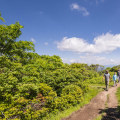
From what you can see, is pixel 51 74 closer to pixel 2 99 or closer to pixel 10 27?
pixel 2 99

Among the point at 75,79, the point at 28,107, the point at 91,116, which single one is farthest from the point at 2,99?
the point at 75,79

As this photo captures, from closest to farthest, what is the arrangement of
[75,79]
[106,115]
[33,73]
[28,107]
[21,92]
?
[106,115] → [28,107] → [21,92] → [33,73] → [75,79]

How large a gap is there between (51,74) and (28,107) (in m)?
3.45

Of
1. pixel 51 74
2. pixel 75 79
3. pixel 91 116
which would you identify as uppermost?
pixel 51 74

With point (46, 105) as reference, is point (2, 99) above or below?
above

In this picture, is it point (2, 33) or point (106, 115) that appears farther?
point (2, 33)

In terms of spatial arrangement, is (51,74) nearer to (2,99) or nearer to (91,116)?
(2,99)

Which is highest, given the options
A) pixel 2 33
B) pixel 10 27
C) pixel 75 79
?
pixel 10 27

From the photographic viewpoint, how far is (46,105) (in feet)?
18.2

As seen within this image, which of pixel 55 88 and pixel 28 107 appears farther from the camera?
pixel 55 88

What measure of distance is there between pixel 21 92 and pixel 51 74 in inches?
118

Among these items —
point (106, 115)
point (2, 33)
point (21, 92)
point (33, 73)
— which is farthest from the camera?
point (2, 33)

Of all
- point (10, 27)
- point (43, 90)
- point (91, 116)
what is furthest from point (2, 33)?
point (91, 116)

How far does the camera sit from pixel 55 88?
7.72 metres
